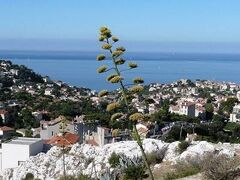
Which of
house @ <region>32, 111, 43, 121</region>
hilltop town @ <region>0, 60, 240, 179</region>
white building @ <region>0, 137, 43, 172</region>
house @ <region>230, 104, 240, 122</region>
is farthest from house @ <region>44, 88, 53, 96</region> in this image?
white building @ <region>0, 137, 43, 172</region>

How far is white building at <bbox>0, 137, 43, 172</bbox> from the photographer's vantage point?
1898 cm

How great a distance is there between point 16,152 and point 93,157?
533 centimetres

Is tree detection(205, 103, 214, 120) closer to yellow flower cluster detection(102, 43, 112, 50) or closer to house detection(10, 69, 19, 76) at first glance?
house detection(10, 69, 19, 76)

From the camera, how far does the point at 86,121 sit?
1262 inches

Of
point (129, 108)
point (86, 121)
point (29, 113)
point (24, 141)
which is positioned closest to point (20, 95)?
point (29, 113)

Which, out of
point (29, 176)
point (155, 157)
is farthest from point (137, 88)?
point (29, 176)

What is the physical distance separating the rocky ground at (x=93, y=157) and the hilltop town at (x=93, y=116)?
0.77 m

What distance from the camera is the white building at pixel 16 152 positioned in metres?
19.0

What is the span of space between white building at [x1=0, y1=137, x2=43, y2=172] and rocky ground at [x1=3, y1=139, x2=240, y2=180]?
2.29m

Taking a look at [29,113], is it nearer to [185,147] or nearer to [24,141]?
[24,141]

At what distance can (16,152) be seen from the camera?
19109 mm

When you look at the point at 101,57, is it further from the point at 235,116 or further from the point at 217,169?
the point at 235,116

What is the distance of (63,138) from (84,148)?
402 inches

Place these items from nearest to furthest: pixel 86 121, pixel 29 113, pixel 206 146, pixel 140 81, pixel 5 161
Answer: pixel 140 81, pixel 206 146, pixel 5 161, pixel 86 121, pixel 29 113
